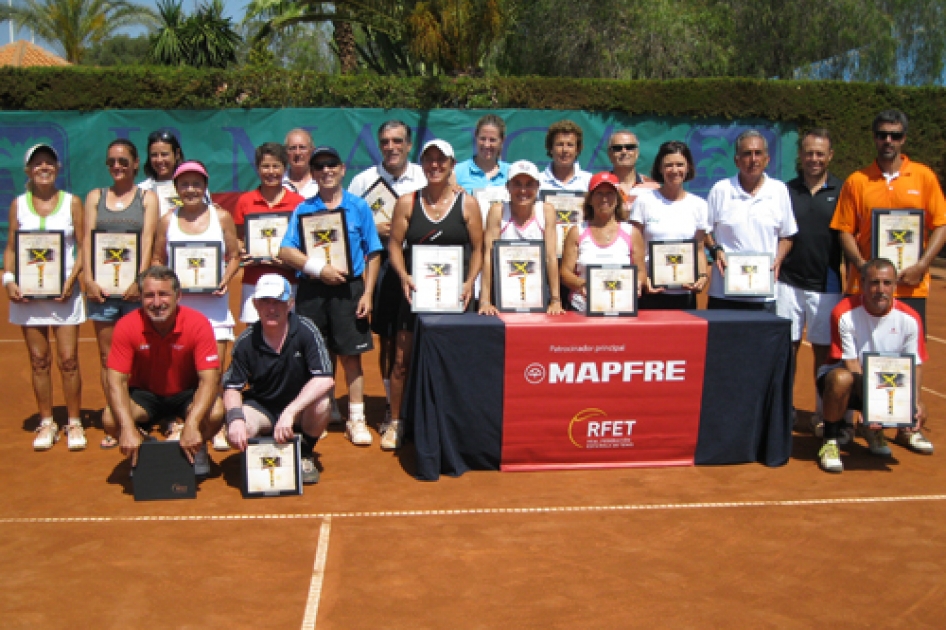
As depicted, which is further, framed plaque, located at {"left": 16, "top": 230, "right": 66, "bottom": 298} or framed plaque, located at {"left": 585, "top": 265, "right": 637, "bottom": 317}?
framed plaque, located at {"left": 16, "top": 230, "right": 66, "bottom": 298}

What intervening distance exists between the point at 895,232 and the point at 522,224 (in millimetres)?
2580

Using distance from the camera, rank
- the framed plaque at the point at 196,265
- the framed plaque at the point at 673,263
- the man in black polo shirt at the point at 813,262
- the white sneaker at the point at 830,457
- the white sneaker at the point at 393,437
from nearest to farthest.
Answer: the white sneaker at the point at 830,457
the framed plaque at the point at 196,265
the white sneaker at the point at 393,437
the framed plaque at the point at 673,263
the man in black polo shirt at the point at 813,262

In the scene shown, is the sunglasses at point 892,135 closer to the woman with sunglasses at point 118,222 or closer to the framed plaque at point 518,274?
the framed plaque at point 518,274

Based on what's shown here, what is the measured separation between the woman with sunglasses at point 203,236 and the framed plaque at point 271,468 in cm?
123

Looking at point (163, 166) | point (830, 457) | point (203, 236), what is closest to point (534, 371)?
point (830, 457)

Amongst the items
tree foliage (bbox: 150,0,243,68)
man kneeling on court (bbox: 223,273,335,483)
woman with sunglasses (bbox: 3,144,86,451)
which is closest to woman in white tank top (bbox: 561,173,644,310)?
man kneeling on court (bbox: 223,273,335,483)

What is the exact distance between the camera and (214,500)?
17.8 feet

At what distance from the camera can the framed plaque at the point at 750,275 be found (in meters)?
6.52

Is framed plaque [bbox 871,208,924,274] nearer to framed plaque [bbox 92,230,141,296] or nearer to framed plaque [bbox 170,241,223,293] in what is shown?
framed plaque [bbox 170,241,223,293]

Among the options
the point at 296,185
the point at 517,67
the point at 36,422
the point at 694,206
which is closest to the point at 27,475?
the point at 36,422

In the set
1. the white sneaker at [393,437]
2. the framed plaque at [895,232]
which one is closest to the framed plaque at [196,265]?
the white sneaker at [393,437]

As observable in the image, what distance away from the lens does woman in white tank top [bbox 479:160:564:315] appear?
6.30 m

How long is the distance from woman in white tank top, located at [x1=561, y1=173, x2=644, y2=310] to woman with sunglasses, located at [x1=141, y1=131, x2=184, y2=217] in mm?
2924

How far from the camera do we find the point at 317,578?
4.34m
